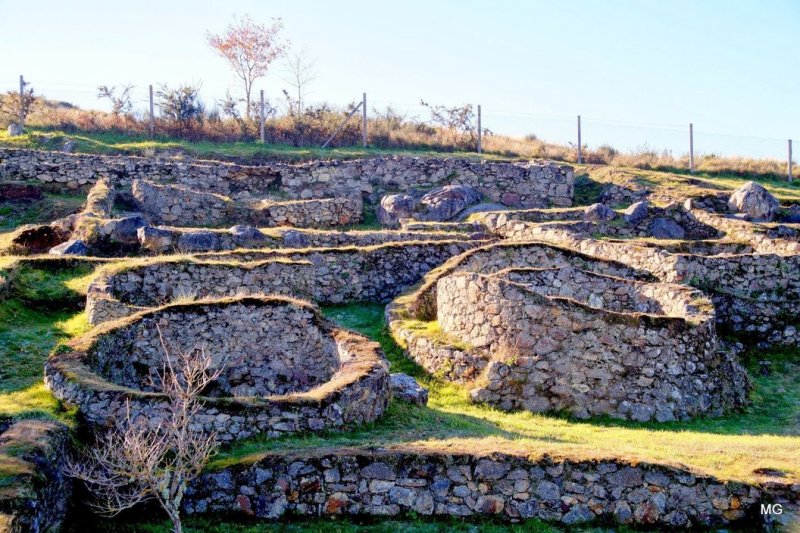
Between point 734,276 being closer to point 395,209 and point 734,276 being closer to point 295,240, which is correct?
point 295,240

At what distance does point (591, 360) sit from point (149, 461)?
9.55 meters

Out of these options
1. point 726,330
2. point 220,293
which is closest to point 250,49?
point 220,293

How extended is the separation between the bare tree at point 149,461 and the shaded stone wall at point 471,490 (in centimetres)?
52

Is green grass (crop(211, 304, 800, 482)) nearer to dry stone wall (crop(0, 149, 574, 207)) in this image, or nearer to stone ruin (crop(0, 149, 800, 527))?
stone ruin (crop(0, 149, 800, 527))

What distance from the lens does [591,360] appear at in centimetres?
1855

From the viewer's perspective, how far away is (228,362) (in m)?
17.5

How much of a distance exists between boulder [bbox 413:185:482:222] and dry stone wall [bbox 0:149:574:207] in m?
2.33

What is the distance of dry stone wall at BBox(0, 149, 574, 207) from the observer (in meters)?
34.4

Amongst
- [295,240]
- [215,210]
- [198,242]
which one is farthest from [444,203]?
[198,242]

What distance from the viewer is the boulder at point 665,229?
32.0m

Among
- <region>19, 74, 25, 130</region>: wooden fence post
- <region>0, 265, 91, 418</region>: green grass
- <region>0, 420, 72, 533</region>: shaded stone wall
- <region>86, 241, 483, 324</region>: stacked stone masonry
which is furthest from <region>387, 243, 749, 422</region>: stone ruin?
<region>19, 74, 25, 130</region>: wooden fence post

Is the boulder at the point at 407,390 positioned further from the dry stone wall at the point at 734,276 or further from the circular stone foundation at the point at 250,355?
the dry stone wall at the point at 734,276

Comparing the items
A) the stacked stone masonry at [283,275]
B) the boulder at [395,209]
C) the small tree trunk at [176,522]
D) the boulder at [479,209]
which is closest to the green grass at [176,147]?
the boulder at [395,209]

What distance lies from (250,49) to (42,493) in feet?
133
